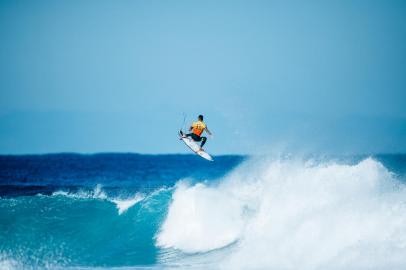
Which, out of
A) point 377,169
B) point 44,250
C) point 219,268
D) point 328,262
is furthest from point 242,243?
point 44,250

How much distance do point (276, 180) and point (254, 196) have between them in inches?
45.0

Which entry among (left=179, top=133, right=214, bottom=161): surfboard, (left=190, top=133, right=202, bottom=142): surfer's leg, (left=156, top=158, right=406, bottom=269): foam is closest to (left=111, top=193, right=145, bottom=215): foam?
(left=156, top=158, right=406, bottom=269): foam

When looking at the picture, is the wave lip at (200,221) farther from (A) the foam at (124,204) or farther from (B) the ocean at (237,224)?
(A) the foam at (124,204)

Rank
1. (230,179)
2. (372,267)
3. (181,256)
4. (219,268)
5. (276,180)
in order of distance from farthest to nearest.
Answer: (230,179)
(276,180)
(181,256)
(219,268)
(372,267)

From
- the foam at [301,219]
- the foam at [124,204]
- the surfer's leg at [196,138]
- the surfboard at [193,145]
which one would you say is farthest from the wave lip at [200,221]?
the foam at [124,204]

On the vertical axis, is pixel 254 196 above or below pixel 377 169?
below

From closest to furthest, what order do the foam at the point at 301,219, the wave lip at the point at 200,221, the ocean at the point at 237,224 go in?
the foam at the point at 301,219 < the ocean at the point at 237,224 < the wave lip at the point at 200,221

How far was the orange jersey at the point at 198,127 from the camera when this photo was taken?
1483 centimetres

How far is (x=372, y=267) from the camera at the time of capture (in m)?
9.44

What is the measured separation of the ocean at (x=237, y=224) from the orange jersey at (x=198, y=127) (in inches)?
73.6

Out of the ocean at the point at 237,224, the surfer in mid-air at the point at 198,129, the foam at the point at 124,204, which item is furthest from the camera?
the foam at the point at 124,204

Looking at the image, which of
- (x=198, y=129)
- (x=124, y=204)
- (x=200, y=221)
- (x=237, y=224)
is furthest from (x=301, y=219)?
(x=124, y=204)

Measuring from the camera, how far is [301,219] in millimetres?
11680

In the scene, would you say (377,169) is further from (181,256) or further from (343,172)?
(181,256)
